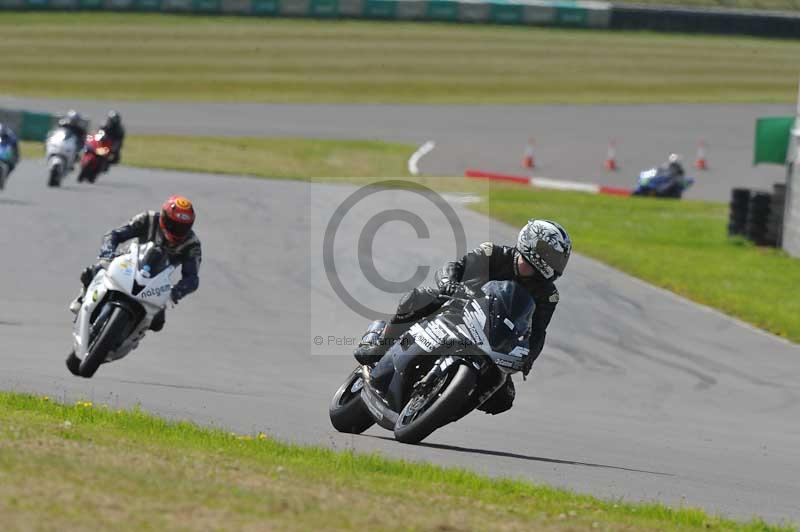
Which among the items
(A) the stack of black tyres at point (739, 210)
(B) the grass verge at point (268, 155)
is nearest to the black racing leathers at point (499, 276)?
(A) the stack of black tyres at point (739, 210)

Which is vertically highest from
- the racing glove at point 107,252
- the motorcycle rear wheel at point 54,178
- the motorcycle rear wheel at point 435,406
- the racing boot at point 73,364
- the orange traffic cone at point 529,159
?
the orange traffic cone at point 529,159

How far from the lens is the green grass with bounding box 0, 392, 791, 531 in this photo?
5719 mm

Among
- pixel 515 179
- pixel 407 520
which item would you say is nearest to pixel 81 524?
pixel 407 520

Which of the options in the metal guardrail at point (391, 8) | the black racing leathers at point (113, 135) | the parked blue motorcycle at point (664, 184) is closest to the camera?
the black racing leathers at point (113, 135)

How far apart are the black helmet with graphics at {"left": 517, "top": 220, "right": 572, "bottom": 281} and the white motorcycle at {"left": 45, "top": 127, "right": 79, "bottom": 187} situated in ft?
61.4

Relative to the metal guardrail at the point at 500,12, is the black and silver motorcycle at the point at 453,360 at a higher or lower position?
lower

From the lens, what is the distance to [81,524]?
541 centimetres

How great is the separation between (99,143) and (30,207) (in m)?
5.51

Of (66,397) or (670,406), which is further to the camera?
(670,406)

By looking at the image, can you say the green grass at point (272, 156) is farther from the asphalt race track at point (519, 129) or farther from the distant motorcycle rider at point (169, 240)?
the distant motorcycle rider at point (169, 240)

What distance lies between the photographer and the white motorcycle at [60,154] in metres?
26.6

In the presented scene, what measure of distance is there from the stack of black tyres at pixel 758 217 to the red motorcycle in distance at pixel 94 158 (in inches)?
483

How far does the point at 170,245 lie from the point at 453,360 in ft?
11.6

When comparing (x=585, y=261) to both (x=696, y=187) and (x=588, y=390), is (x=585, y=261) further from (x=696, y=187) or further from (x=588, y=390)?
(x=696, y=187)
